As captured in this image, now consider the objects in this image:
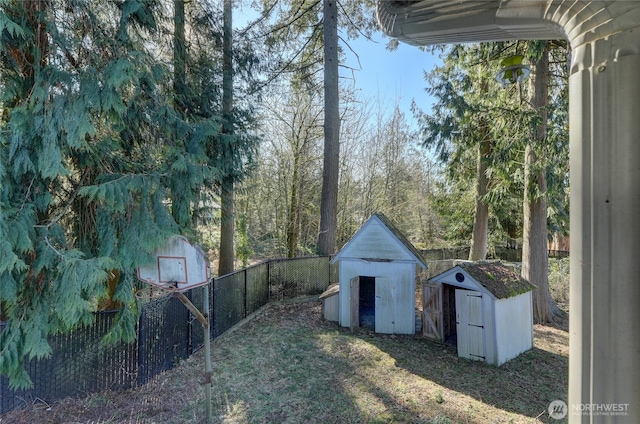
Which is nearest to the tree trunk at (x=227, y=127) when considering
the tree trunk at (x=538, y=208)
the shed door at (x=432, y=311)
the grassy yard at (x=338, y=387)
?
the grassy yard at (x=338, y=387)

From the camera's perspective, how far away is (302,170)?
12.5 m

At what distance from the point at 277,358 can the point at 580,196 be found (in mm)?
5845

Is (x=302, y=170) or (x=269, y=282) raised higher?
(x=302, y=170)

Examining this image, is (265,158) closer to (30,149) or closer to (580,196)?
(30,149)

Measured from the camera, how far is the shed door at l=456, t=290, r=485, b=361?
5.92 m

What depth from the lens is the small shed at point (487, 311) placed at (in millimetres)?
5812

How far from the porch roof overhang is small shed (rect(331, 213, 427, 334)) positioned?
17.8 feet

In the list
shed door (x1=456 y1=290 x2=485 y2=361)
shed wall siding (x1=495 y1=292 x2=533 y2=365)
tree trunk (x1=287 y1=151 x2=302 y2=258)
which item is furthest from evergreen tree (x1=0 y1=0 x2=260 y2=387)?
tree trunk (x1=287 y1=151 x2=302 y2=258)

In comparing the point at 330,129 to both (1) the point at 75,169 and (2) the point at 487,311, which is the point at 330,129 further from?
(1) the point at 75,169

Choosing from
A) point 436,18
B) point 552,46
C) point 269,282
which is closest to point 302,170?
point 269,282

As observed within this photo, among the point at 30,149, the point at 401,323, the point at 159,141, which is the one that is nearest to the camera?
the point at 30,149

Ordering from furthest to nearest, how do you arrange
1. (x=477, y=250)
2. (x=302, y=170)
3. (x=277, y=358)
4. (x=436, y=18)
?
(x=302, y=170)
(x=477, y=250)
(x=277, y=358)
(x=436, y=18)

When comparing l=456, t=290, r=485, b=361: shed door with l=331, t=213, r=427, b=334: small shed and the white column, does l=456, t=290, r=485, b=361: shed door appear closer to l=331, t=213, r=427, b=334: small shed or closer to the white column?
l=331, t=213, r=427, b=334: small shed

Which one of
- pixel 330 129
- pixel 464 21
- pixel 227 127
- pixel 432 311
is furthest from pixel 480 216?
pixel 464 21
